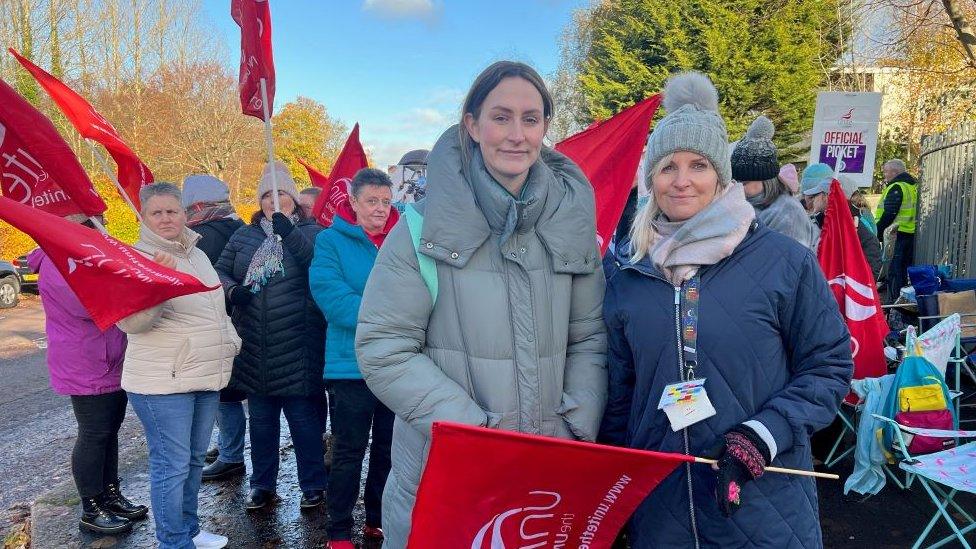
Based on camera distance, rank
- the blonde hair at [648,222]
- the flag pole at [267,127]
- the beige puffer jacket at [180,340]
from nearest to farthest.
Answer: the blonde hair at [648,222] → the beige puffer jacket at [180,340] → the flag pole at [267,127]

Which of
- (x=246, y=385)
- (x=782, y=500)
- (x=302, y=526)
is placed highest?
(x=782, y=500)

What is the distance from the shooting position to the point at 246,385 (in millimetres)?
A: 4051

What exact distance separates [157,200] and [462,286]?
227cm

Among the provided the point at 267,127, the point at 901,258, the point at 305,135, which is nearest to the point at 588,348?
the point at 267,127

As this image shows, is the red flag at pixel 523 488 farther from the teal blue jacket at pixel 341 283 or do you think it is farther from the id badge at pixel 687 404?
the teal blue jacket at pixel 341 283

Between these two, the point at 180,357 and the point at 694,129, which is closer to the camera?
the point at 694,129

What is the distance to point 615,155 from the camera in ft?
16.1

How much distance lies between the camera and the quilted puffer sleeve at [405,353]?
1.85m

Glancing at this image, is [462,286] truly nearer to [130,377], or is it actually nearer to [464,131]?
[464,131]

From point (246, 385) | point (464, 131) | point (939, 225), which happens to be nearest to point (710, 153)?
point (464, 131)

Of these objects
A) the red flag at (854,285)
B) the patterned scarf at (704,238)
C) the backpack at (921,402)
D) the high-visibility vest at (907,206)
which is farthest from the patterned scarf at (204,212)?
the high-visibility vest at (907,206)

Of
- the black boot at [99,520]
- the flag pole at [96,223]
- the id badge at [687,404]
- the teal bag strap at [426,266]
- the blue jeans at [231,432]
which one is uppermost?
the flag pole at [96,223]

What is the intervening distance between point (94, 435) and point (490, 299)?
3171 mm

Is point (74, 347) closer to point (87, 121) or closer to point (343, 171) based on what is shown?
point (87, 121)
